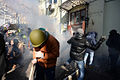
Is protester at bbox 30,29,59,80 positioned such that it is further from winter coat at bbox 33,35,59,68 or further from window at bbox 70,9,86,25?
window at bbox 70,9,86,25

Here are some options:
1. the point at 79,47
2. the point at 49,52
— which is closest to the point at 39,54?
the point at 49,52

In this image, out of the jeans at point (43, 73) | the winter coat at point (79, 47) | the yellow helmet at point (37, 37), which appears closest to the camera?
the yellow helmet at point (37, 37)

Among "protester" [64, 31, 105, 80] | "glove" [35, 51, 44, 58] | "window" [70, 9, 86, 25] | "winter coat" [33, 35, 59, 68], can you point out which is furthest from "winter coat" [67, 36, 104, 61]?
"window" [70, 9, 86, 25]

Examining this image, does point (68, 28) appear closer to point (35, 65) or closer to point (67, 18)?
point (67, 18)

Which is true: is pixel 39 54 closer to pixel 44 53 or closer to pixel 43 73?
pixel 44 53

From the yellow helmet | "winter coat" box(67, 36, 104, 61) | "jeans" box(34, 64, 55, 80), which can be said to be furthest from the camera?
"winter coat" box(67, 36, 104, 61)

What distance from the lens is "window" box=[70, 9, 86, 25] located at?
7.70m

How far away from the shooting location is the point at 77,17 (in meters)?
8.45

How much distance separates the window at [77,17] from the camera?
7.70 meters

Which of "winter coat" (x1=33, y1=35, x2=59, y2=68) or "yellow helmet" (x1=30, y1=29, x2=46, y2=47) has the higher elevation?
"yellow helmet" (x1=30, y1=29, x2=46, y2=47)

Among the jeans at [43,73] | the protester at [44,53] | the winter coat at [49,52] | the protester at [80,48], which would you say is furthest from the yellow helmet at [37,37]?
the protester at [80,48]

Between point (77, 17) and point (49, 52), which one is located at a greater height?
point (77, 17)

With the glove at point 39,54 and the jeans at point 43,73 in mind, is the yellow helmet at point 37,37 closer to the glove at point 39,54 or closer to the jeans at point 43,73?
the glove at point 39,54

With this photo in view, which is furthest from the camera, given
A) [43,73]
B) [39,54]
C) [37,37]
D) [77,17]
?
[77,17]
